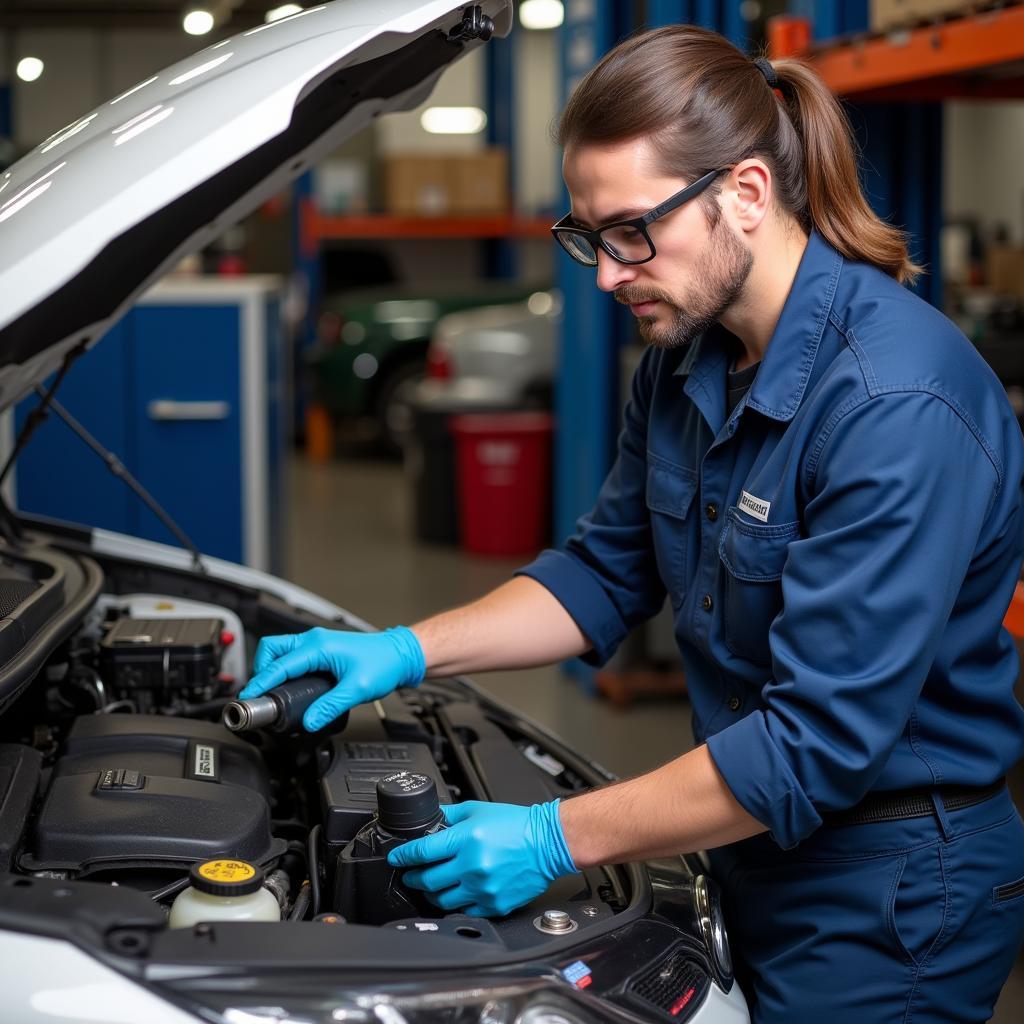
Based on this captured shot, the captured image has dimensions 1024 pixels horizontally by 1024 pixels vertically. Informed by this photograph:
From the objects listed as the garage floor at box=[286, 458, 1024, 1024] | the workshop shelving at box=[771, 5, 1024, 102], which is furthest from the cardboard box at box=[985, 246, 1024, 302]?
the workshop shelving at box=[771, 5, 1024, 102]

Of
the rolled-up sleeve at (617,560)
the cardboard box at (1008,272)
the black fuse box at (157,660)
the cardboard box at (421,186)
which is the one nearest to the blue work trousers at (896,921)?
the rolled-up sleeve at (617,560)

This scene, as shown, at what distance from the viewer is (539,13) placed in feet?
43.4

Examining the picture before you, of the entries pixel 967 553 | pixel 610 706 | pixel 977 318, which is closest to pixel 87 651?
pixel 967 553

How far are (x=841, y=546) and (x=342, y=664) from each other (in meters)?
0.70

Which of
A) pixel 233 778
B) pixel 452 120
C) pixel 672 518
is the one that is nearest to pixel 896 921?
pixel 672 518

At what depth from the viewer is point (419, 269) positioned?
40.6ft

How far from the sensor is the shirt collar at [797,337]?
58.1 inches

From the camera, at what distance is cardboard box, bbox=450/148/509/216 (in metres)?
10.6

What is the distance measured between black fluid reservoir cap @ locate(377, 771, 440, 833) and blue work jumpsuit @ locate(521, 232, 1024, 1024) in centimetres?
30

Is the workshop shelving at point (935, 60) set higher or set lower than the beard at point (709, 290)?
higher

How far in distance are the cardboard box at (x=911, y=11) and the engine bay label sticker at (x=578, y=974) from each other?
178cm

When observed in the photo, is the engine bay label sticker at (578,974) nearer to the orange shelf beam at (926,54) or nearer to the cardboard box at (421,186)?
the orange shelf beam at (926,54)

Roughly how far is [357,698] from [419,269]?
10988 millimetres

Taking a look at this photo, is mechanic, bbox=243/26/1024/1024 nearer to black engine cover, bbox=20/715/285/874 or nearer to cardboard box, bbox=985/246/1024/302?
black engine cover, bbox=20/715/285/874
